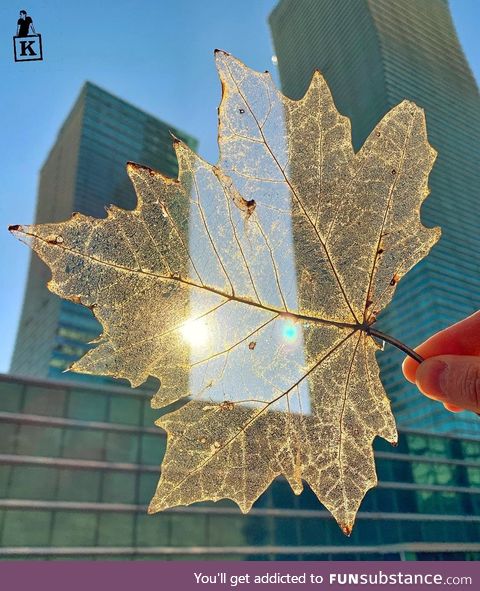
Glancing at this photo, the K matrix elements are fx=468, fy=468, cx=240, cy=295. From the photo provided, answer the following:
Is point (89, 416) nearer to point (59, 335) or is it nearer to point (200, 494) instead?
point (200, 494)

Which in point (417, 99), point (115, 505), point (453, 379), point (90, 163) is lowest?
point (453, 379)

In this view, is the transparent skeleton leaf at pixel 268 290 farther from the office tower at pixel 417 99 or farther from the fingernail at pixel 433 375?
the office tower at pixel 417 99

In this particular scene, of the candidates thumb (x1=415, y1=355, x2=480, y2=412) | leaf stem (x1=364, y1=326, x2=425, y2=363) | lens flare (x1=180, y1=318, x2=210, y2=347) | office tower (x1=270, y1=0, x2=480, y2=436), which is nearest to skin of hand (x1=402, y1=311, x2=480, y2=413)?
thumb (x1=415, y1=355, x2=480, y2=412)

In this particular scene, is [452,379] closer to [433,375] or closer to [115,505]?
[433,375]

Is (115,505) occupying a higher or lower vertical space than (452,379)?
higher

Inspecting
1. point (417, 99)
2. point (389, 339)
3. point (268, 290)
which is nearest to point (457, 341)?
point (389, 339)
